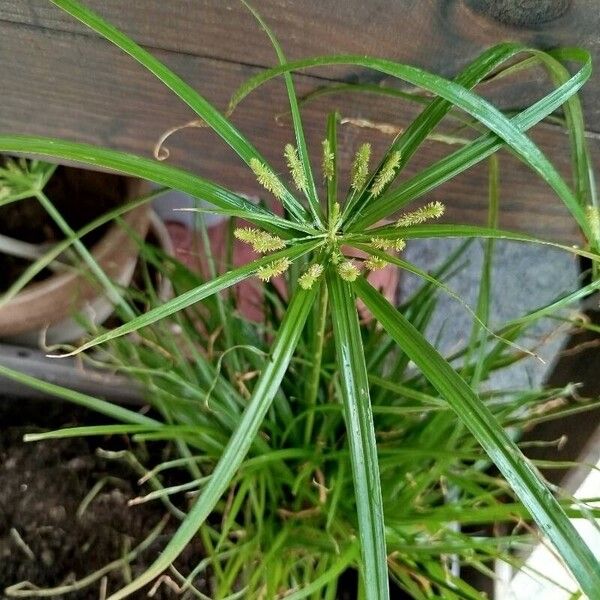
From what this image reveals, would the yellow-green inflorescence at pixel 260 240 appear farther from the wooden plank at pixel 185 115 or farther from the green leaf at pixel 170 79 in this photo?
the wooden plank at pixel 185 115

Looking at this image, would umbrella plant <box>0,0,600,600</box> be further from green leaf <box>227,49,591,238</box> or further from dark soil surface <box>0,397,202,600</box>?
dark soil surface <box>0,397,202,600</box>

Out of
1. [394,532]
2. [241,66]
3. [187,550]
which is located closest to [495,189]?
[241,66]

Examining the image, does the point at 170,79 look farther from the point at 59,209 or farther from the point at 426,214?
the point at 59,209

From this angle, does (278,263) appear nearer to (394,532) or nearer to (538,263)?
(394,532)

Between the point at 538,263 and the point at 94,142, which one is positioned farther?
the point at 538,263

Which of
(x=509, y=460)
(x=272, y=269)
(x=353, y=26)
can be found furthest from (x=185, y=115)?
(x=509, y=460)

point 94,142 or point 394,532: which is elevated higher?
point 94,142

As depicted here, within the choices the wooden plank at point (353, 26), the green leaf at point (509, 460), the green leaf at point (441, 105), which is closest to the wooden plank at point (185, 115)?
the wooden plank at point (353, 26)

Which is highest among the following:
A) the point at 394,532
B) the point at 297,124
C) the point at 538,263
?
the point at 538,263
